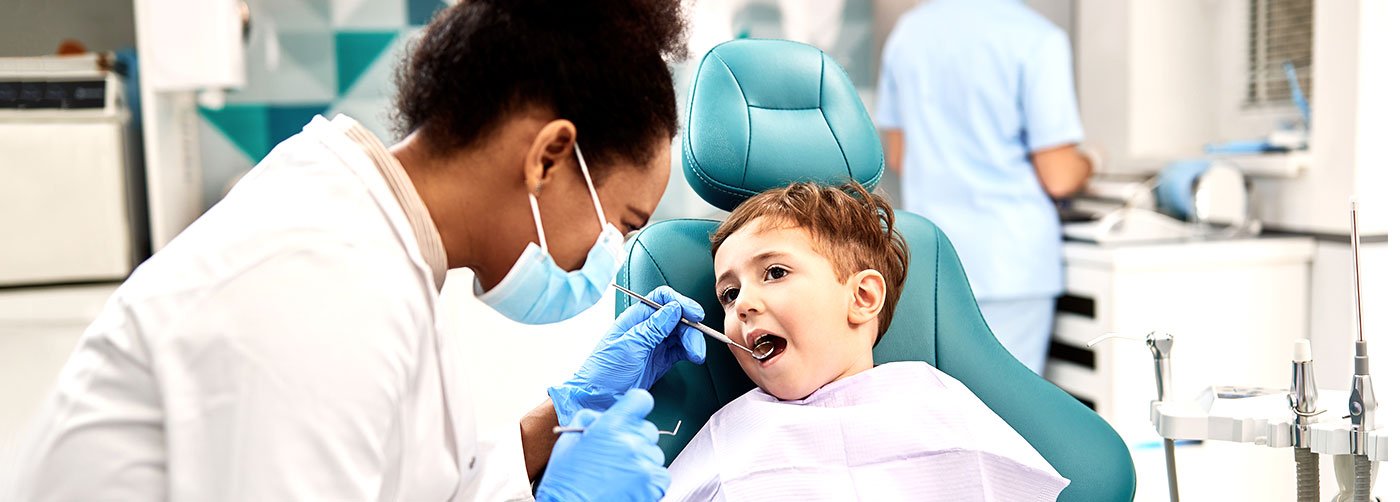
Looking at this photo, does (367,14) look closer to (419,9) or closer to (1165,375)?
(419,9)

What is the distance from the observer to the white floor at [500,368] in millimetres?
2471

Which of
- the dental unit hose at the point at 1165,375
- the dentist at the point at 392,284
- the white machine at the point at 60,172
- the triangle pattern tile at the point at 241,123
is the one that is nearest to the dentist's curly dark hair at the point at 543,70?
the dentist at the point at 392,284

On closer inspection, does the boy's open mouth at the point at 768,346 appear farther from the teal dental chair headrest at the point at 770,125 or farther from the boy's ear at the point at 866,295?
the teal dental chair headrest at the point at 770,125

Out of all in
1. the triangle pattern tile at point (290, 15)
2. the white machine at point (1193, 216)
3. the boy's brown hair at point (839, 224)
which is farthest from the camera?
the triangle pattern tile at point (290, 15)

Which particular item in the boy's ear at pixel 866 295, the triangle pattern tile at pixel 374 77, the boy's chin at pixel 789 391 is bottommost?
the boy's chin at pixel 789 391

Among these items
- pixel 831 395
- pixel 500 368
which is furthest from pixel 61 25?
pixel 831 395

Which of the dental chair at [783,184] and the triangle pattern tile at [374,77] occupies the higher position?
the triangle pattern tile at [374,77]

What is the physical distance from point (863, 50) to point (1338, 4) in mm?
1225

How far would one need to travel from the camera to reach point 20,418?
2.56 meters

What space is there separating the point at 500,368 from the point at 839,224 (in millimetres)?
1531

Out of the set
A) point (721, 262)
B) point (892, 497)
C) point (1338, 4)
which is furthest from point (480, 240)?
point (1338, 4)

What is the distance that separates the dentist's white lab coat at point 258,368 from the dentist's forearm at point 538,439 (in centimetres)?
47

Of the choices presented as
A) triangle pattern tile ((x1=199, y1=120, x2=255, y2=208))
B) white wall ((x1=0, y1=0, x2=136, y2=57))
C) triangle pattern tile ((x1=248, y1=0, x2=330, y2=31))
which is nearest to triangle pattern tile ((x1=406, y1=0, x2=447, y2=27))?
triangle pattern tile ((x1=248, y1=0, x2=330, y2=31))

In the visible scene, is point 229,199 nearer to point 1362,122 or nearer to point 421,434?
point 421,434
